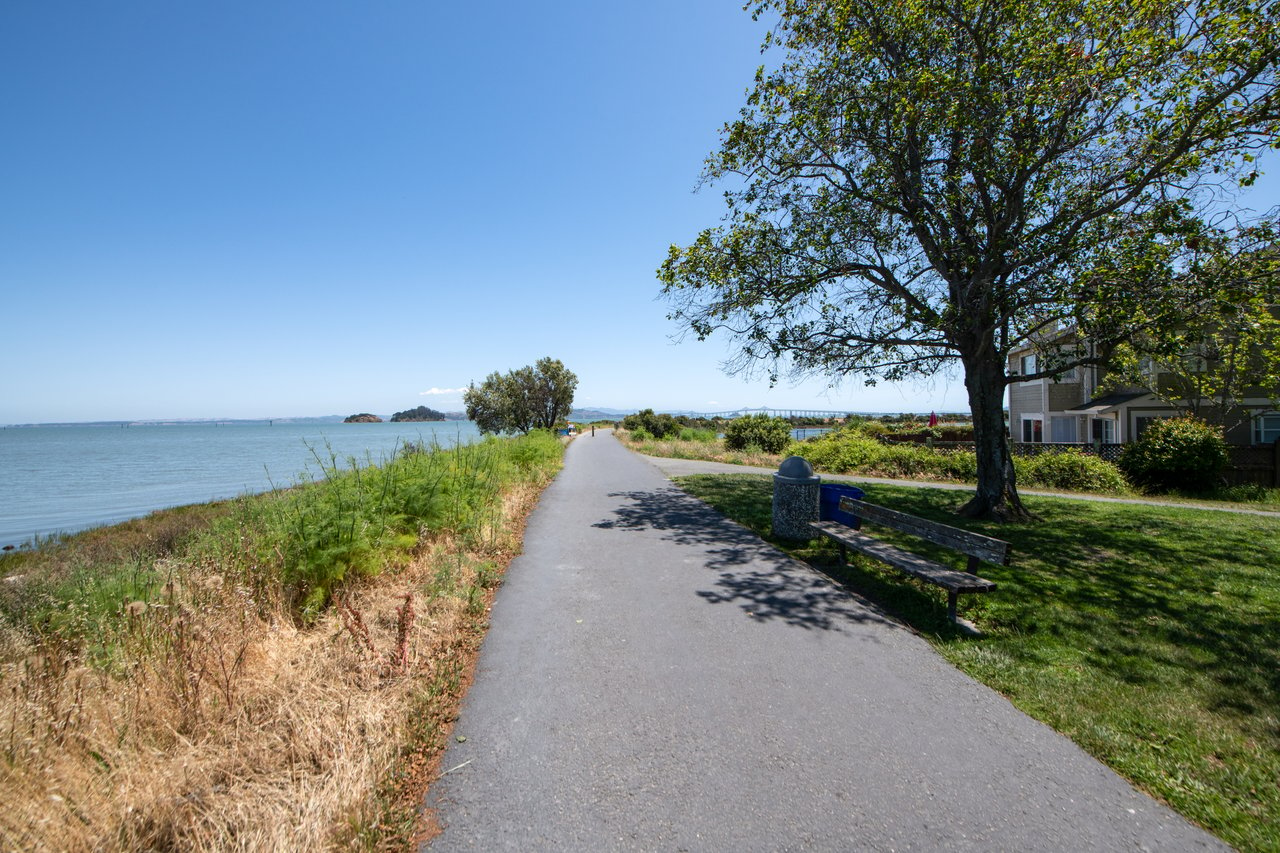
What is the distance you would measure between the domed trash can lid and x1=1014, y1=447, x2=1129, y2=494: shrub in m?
11.4

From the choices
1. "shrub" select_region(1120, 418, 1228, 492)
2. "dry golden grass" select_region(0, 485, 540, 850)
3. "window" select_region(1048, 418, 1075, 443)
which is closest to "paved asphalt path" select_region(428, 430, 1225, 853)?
"dry golden grass" select_region(0, 485, 540, 850)

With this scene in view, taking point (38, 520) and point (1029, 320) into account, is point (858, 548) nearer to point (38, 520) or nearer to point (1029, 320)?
point (1029, 320)

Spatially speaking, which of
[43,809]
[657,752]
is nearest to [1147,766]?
[657,752]

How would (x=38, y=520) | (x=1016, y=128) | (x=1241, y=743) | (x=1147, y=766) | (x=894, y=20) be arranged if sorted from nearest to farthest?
(x=1147, y=766)
(x=1241, y=743)
(x=1016, y=128)
(x=894, y=20)
(x=38, y=520)

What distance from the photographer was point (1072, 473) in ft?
50.6

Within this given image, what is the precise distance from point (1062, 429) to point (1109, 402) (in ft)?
13.8

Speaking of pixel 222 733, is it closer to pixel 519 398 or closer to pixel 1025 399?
pixel 1025 399

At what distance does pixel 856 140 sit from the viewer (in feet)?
33.7

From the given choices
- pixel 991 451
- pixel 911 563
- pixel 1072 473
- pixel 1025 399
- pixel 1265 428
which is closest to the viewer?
pixel 911 563

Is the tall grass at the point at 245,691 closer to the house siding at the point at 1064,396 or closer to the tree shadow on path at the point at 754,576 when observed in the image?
the tree shadow on path at the point at 754,576

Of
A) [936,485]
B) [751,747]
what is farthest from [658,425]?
[751,747]

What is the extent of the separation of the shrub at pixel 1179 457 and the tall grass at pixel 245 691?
711 inches

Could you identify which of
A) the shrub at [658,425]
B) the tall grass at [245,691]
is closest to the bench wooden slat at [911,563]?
the tall grass at [245,691]

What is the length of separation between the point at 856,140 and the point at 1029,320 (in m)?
4.84
